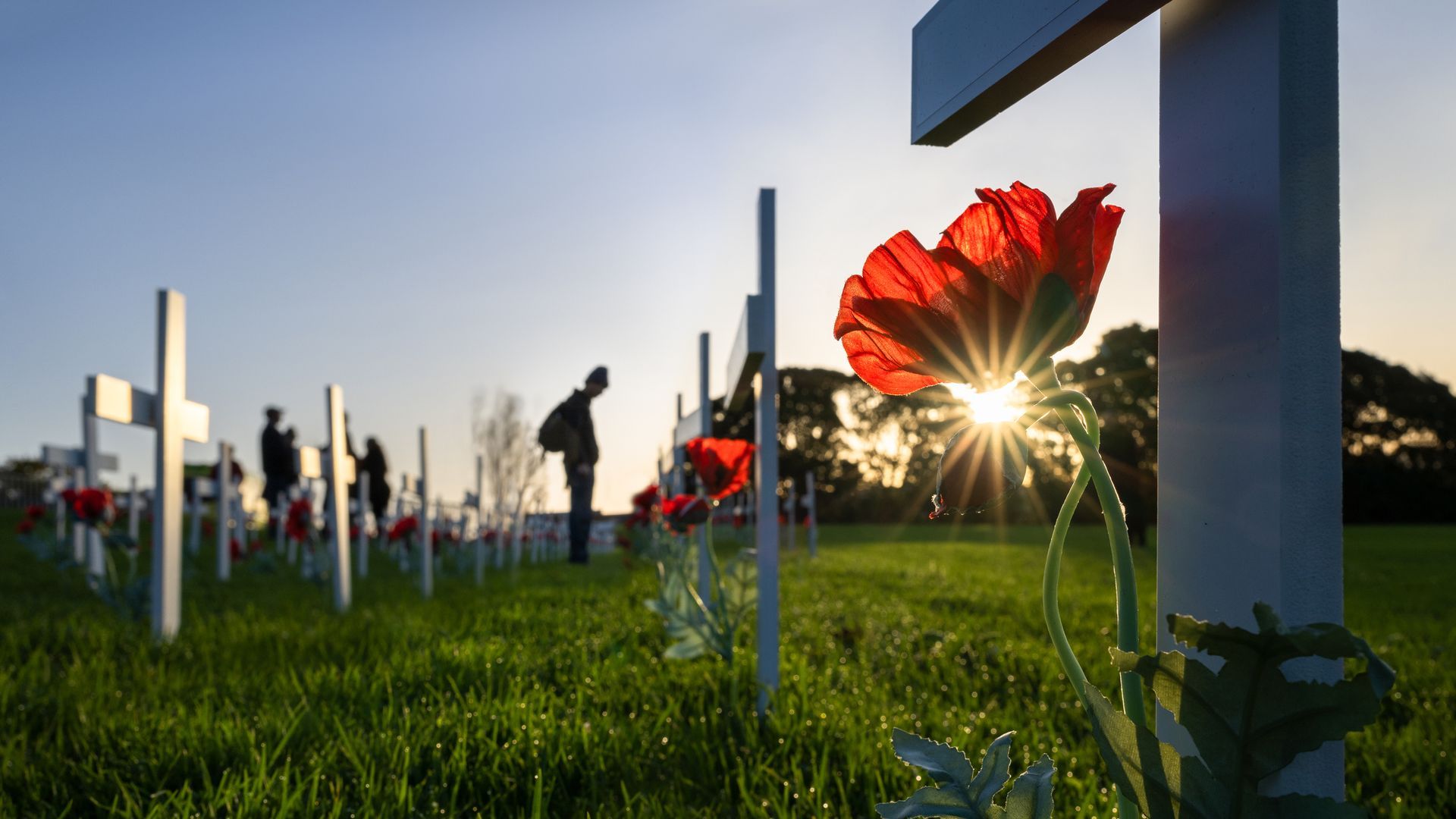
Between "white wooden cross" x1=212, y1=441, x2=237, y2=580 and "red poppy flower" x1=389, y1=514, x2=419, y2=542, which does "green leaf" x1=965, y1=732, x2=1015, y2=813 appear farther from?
"red poppy flower" x1=389, y1=514, x2=419, y2=542

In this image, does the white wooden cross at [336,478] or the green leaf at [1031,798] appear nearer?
the green leaf at [1031,798]

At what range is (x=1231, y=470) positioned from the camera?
695mm

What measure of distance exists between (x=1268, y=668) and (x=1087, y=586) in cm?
715

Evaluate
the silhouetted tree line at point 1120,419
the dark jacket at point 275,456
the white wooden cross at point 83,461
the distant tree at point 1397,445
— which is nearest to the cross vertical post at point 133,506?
the dark jacket at point 275,456

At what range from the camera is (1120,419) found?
24.4 metres

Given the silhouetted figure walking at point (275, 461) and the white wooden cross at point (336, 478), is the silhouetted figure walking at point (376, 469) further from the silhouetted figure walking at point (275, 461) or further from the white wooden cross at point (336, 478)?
the white wooden cross at point (336, 478)

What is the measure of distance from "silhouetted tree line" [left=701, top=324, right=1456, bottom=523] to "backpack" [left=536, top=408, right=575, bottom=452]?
17.2 meters

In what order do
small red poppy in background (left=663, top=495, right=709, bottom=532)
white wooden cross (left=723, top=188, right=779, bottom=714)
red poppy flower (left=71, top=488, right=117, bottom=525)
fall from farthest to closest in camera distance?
1. red poppy flower (left=71, top=488, right=117, bottom=525)
2. small red poppy in background (left=663, top=495, right=709, bottom=532)
3. white wooden cross (left=723, top=188, right=779, bottom=714)

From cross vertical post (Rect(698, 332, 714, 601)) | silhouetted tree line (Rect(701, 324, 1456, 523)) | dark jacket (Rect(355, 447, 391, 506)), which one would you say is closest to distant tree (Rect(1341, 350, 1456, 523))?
silhouetted tree line (Rect(701, 324, 1456, 523))

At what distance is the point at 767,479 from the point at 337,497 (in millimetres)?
4423

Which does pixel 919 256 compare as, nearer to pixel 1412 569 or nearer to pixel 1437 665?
pixel 1437 665

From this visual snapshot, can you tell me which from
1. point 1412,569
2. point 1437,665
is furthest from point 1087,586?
point 1412,569

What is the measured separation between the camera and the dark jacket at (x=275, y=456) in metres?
12.1

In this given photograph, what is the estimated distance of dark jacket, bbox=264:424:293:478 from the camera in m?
12.1
